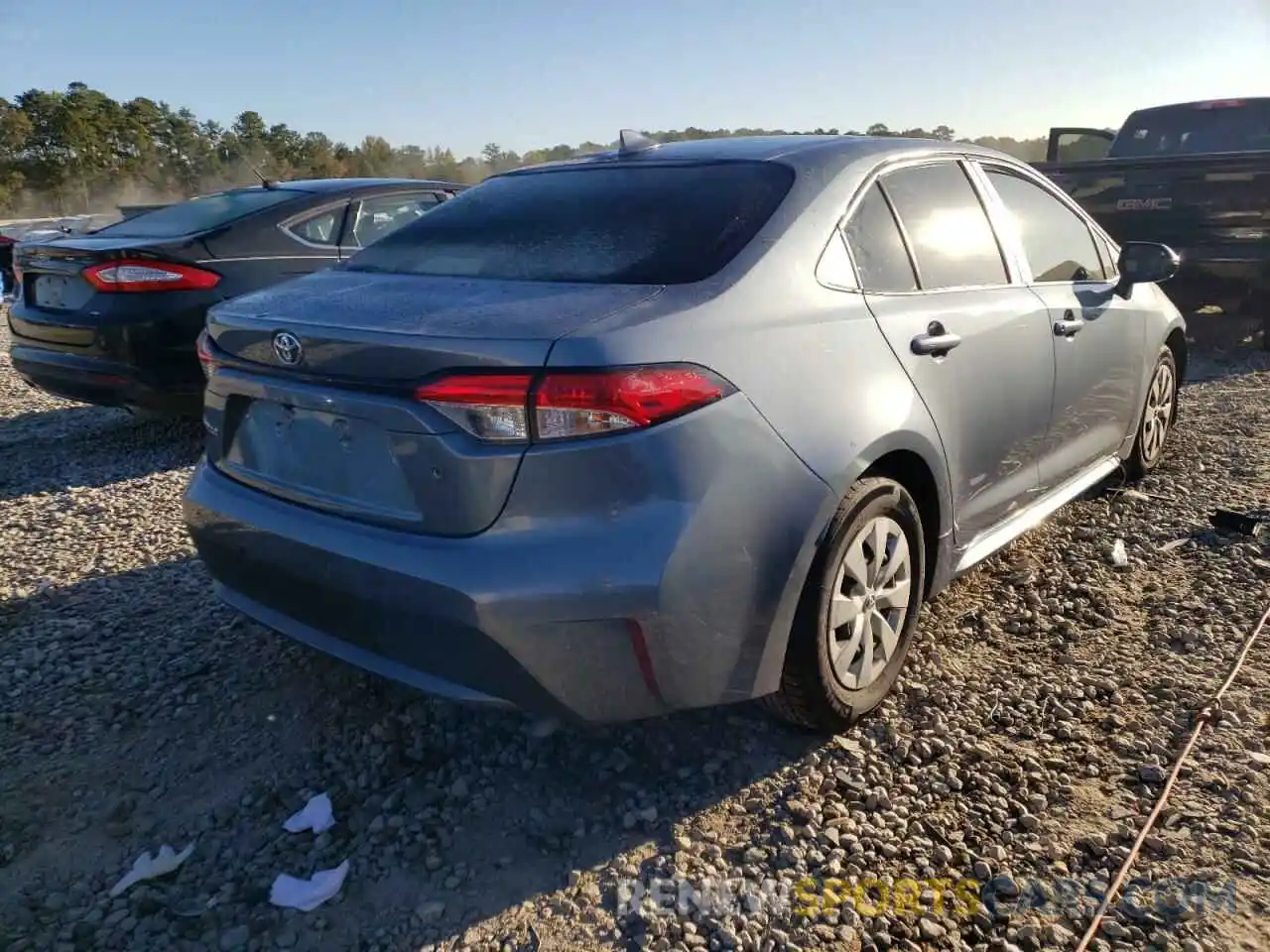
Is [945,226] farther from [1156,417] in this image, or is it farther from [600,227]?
[1156,417]

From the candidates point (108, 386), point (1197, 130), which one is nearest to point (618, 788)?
point (108, 386)

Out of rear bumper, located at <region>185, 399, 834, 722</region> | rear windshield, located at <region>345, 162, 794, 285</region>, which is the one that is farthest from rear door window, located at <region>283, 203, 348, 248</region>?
rear bumper, located at <region>185, 399, 834, 722</region>

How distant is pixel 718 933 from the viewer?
2.08m

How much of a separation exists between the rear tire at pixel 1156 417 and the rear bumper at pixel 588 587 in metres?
3.11

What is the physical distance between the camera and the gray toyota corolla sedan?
2.07 metres

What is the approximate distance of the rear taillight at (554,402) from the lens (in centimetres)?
204

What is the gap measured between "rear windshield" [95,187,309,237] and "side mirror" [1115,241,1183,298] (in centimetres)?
456

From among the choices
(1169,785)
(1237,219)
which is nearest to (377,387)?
(1169,785)

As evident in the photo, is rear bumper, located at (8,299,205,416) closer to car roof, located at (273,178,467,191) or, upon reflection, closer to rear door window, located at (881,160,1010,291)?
car roof, located at (273,178,467,191)

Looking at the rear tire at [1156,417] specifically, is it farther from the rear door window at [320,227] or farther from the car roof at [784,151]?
the rear door window at [320,227]

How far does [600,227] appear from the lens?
2.75m

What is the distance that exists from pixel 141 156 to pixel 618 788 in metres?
51.6

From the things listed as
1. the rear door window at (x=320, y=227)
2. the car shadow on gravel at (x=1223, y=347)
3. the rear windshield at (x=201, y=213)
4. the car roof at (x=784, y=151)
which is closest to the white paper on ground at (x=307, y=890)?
the car roof at (x=784, y=151)

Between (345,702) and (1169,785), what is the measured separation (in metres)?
2.30
